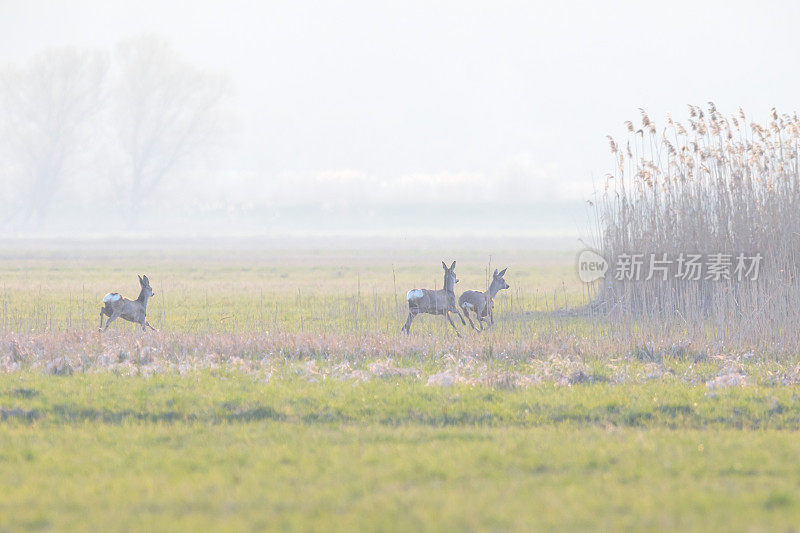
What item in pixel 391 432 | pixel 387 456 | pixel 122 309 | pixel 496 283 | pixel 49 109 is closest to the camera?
pixel 387 456

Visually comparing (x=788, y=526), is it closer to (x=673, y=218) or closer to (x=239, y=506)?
(x=239, y=506)

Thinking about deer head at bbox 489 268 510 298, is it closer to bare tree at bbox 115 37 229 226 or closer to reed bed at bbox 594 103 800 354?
reed bed at bbox 594 103 800 354

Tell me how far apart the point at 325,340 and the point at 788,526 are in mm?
11617

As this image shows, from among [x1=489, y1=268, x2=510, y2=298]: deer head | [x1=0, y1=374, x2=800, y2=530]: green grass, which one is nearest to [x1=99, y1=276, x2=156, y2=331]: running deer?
[x1=0, y1=374, x2=800, y2=530]: green grass

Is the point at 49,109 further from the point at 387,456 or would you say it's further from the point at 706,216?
the point at 387,456

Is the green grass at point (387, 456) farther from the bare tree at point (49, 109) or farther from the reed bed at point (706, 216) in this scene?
the bare tree at point (49, 109)

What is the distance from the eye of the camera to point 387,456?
10125mm

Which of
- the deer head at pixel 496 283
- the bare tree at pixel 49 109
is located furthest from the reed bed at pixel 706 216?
the bare tree at pixel 49 109

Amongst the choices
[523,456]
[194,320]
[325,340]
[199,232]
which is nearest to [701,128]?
[325,340]

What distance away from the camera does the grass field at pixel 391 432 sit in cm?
811

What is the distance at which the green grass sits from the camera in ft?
26.1

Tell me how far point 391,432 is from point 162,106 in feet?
387

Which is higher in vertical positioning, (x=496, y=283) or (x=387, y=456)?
(x=496, y=283)

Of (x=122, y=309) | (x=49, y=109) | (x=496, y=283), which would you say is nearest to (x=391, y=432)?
(x=122, y=309)
